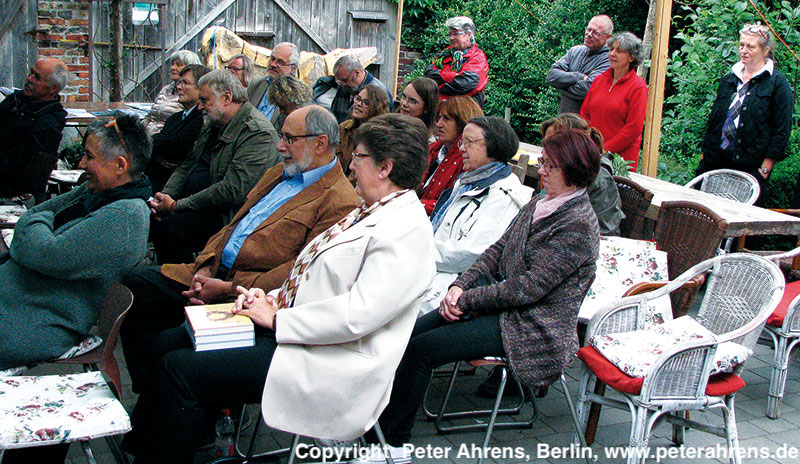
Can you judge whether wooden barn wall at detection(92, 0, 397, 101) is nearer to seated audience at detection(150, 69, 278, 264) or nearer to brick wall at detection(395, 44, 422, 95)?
brick wall at detection(395, 44, 422, 95)

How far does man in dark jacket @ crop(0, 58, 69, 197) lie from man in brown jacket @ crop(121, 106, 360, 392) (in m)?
2.25

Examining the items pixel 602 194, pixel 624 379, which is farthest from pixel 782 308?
pixel 624 379

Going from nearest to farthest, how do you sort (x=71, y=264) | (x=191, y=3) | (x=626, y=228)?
1. (x=71, y=264)
2. (x=626, y=228)
3. (x=191, y=3)

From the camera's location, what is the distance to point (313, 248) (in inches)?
119

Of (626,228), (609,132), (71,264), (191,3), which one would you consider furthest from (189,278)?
(191,3)

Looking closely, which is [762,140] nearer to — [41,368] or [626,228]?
[626,228]

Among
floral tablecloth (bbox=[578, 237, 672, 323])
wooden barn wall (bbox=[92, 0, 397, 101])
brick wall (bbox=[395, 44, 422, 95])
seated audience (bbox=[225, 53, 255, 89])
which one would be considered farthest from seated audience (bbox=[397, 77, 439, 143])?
brick wall (bbox=[395, 44, 422, 95])

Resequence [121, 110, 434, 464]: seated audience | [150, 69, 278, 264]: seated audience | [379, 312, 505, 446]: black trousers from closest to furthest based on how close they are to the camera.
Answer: [121, 110, 434, 464]: seated audience, [379, 312, 505, 446]: black trousers, [150, 69, 278, 264]: seated audience

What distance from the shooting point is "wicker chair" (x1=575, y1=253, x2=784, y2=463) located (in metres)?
3.11

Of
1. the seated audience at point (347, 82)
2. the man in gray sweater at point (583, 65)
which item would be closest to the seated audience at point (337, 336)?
the seated audience at point (347, 82)

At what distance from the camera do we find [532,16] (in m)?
12.3

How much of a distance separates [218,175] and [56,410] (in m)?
2.41

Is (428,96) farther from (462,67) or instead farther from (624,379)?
(624,379)

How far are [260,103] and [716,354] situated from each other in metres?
4.42
